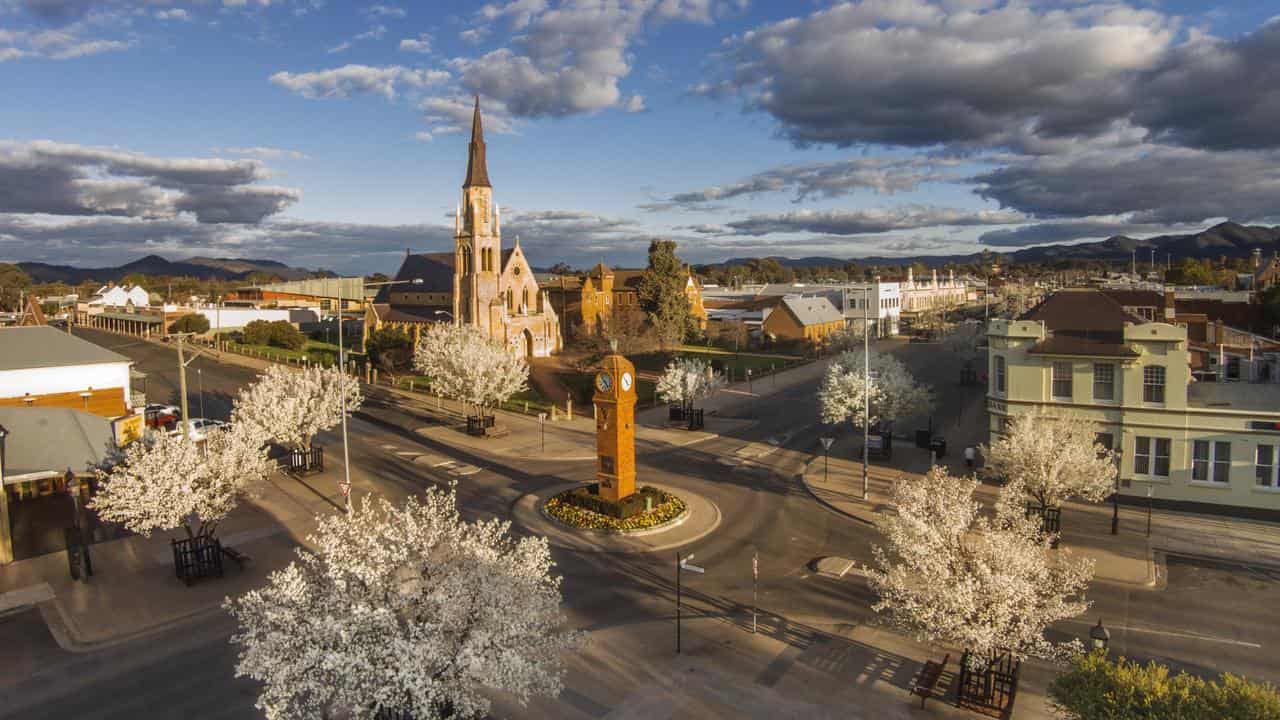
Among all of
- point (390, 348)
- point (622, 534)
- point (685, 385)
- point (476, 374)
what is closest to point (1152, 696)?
point (622, 534)

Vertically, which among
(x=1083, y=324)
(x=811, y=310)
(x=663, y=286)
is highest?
(x=663, y=286)

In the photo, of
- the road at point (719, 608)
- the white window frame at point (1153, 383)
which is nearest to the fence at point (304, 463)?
the road at point (719, 608)

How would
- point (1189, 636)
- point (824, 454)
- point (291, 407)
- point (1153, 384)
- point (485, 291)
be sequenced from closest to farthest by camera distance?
point (1189, 636) → point (1153, 384) → point (291, 407) → point (824, 454) → point (485, 291)

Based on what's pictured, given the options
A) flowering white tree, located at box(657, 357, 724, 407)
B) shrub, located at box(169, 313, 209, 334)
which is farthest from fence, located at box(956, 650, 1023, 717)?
shrub, located at box(169, 313, 209, 334)

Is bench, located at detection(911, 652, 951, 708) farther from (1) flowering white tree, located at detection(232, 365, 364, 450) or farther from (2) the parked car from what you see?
(2) the parked car

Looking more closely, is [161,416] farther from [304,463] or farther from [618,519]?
[618,519]

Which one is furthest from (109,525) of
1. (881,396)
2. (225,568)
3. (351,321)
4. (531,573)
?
(351,321)

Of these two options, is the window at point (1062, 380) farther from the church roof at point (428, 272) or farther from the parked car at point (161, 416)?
the church roof at point (428, 272)
